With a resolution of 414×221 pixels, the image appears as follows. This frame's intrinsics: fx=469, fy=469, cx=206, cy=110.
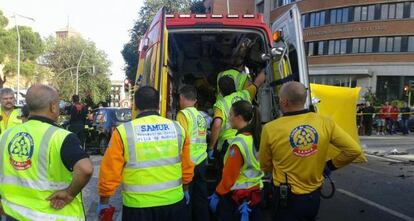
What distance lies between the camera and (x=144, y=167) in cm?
362

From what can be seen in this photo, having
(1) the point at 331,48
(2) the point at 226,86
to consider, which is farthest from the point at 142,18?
(2) the point at 226,86

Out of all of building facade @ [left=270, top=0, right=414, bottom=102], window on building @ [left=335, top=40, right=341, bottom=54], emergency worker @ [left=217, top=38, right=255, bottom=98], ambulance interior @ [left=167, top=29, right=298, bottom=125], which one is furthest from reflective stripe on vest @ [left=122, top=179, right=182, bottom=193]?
window on building @ [left=335, top=40, right=341, bottom=54]

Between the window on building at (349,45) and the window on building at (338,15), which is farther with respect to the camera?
the window on building at (338,15)

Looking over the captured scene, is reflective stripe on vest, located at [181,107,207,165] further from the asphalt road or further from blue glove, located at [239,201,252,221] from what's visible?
the asphalt road

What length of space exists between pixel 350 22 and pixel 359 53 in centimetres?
338

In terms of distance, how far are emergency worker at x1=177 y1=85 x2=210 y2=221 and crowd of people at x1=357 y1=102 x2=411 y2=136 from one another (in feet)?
63.0

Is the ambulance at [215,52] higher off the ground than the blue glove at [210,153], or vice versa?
the ambulance at [215,52]

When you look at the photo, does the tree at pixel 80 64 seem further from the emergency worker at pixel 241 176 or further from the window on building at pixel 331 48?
the emergency worker at pixel 241 176

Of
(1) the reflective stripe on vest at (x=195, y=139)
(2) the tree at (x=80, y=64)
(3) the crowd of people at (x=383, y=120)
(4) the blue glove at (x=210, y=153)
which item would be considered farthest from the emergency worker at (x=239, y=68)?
(2) the tree at (x=80, y=64)

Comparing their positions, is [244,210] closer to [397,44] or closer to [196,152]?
[196,152]

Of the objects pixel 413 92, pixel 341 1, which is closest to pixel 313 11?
pixel 341 1

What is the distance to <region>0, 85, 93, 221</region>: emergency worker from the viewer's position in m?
3.03

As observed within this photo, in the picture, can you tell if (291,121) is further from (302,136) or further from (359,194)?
(359,194)

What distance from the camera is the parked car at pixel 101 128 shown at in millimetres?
14906
